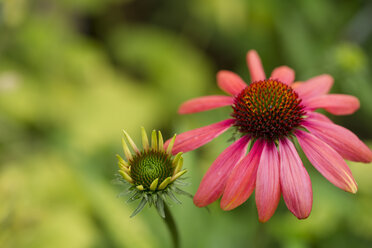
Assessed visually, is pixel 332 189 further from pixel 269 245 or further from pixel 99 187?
pixel 99 187

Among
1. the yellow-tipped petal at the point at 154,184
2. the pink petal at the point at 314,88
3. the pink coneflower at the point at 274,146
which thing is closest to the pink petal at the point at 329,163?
the pink coneflower at the point at 274,146

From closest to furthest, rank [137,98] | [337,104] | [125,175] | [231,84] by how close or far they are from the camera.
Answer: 1. [125,175]
2. [337,104]
3. [231,84]
4. [137,98]

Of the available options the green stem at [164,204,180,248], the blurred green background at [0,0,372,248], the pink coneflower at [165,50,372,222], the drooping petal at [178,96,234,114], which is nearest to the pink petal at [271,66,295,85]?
the pink coneflower at [165,50,372,222]

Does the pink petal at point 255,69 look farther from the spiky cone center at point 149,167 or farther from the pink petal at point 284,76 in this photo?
the spiky cone center at point 149,167

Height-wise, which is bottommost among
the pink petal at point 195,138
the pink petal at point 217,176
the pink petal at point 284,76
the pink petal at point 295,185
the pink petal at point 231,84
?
the pink petal at point 295,185

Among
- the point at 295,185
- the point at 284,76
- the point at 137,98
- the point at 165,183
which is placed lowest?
the point at 295,185

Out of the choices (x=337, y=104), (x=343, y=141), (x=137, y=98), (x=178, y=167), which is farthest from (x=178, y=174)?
(x=137, y=98)

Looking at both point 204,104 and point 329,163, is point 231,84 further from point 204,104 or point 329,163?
point 329,163
